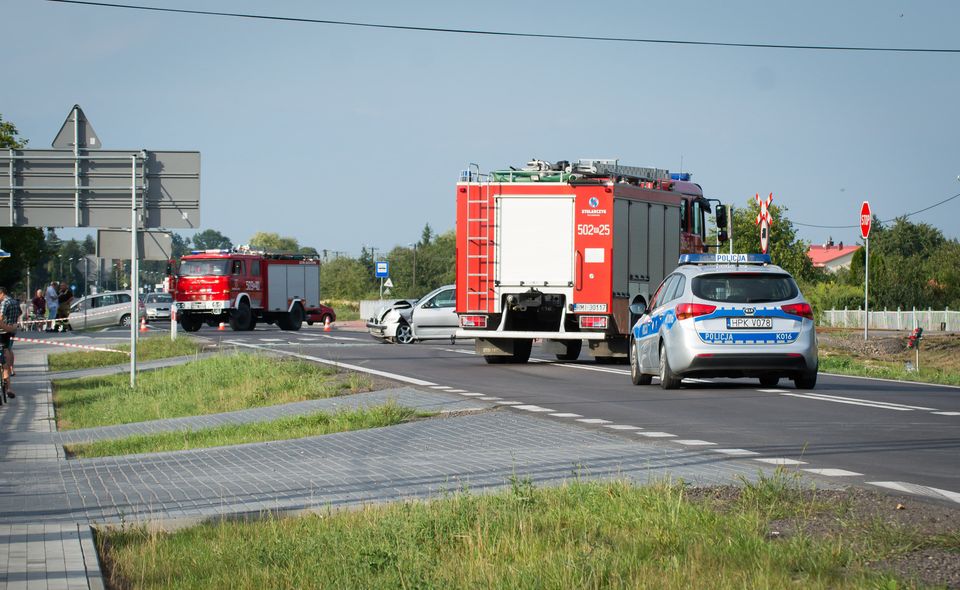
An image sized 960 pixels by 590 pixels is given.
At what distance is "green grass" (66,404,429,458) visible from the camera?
13992 mm

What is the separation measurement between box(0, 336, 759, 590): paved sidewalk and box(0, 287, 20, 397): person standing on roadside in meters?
6.67

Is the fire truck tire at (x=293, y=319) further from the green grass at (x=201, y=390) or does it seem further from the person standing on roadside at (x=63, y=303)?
the green grass at (x=201, y=390)

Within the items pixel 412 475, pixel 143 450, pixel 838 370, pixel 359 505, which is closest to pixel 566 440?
pixel 412 475

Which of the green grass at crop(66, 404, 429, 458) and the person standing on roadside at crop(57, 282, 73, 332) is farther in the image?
the person standing on roadside at crop(57, 282, 73, 332)

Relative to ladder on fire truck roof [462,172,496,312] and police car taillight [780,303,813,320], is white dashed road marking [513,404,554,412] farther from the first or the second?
ladder on fire truck roof [462,172,496,312]

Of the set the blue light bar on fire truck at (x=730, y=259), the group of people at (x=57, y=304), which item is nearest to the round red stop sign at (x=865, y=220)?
the blue light bar on fire truck at (x=730, y=259)

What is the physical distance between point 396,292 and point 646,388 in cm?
9559

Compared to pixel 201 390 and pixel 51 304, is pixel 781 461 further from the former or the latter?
pixel 51 304

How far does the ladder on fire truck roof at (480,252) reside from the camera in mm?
24359

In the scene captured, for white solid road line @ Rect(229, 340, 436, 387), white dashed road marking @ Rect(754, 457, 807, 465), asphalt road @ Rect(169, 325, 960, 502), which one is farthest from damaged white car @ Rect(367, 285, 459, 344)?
white dashed road marking @ Rect(754, 457, 807, 465)

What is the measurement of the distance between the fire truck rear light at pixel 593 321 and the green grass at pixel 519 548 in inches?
615

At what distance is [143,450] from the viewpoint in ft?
46.2

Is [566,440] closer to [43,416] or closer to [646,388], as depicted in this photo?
Answer: [646,388]

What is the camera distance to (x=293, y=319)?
2109 inches
